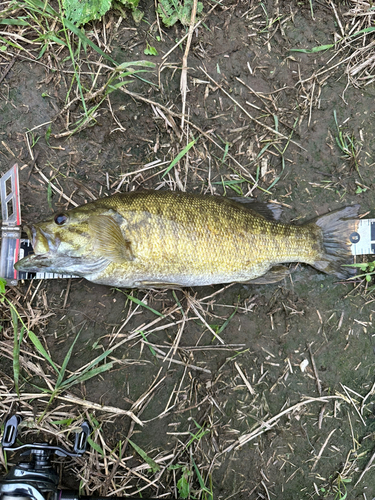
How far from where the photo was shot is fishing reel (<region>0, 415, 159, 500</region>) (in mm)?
2527

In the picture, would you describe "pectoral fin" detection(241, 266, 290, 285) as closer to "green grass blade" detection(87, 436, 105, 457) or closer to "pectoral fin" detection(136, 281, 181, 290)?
"pectoral fin" detection(136, 281, 181, 290)

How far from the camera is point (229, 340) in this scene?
339 cm

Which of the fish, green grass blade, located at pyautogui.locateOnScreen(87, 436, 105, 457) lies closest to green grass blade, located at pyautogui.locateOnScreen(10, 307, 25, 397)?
the fish

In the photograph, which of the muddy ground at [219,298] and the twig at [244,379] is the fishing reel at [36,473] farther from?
the twig at [244,379]

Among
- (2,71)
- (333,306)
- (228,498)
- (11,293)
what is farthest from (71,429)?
(2,71)

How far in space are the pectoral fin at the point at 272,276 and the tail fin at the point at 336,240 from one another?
0.37m

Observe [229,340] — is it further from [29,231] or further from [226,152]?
[29,231]

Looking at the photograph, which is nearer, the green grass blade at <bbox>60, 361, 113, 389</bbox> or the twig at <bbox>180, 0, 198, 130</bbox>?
the green grass blade at <bbox>60, 361, 113, 389</bbox>

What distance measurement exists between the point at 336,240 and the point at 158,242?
1.85m

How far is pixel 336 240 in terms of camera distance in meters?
3.34

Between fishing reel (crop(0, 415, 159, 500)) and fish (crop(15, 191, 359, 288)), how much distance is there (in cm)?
145

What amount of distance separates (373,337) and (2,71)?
4.74 metres

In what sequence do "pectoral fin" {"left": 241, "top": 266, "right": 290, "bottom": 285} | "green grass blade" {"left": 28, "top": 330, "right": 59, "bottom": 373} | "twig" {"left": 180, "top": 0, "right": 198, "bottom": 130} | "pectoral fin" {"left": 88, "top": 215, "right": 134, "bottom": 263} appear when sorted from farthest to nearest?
"twig" {"left": 180, "top": 0, "right": 198, "bottom": 130}, "pectoral fin" {"left": 241, "top": 266, "right": 290, "bottom": 285}, "green grass blade" {"left": 28, "top": 330, "right": 59, "bottom": 373}, "pectoral fin" {"left": 88, "top": 215, "right": 134, "bottom": 263}

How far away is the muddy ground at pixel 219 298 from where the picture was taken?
10.7 ft
